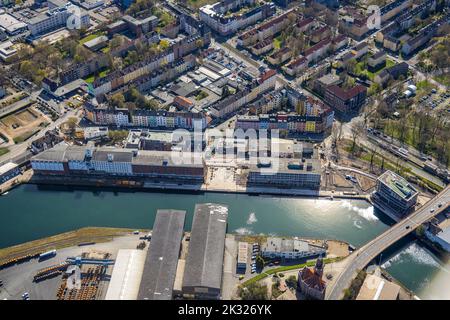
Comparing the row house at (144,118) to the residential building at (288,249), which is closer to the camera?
the residential building at (288,249)

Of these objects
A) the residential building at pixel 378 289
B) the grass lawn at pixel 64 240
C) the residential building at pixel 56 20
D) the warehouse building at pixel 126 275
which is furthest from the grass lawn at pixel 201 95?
the residential building at pixel 378 289

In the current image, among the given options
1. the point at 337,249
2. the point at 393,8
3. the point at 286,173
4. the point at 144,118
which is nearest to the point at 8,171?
the point at 144,118

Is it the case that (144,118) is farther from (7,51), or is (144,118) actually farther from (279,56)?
(7,51)

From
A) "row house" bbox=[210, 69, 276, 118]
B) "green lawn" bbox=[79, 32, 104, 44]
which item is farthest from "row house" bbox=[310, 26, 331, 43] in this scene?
"green lawn" bbox=[79, 32, 104, 44]

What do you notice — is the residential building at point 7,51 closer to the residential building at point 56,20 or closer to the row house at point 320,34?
the residential building at point 56,20

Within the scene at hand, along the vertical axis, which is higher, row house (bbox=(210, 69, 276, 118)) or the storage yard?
row house (bbox=(210, 69, 276, 118))

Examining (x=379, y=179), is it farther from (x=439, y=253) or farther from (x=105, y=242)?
(x=105, y=242)

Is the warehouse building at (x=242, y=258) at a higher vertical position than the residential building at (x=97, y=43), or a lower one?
lower

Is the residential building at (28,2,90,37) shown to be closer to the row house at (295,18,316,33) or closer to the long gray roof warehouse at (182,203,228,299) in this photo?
the row house at (295,18,316,33)
